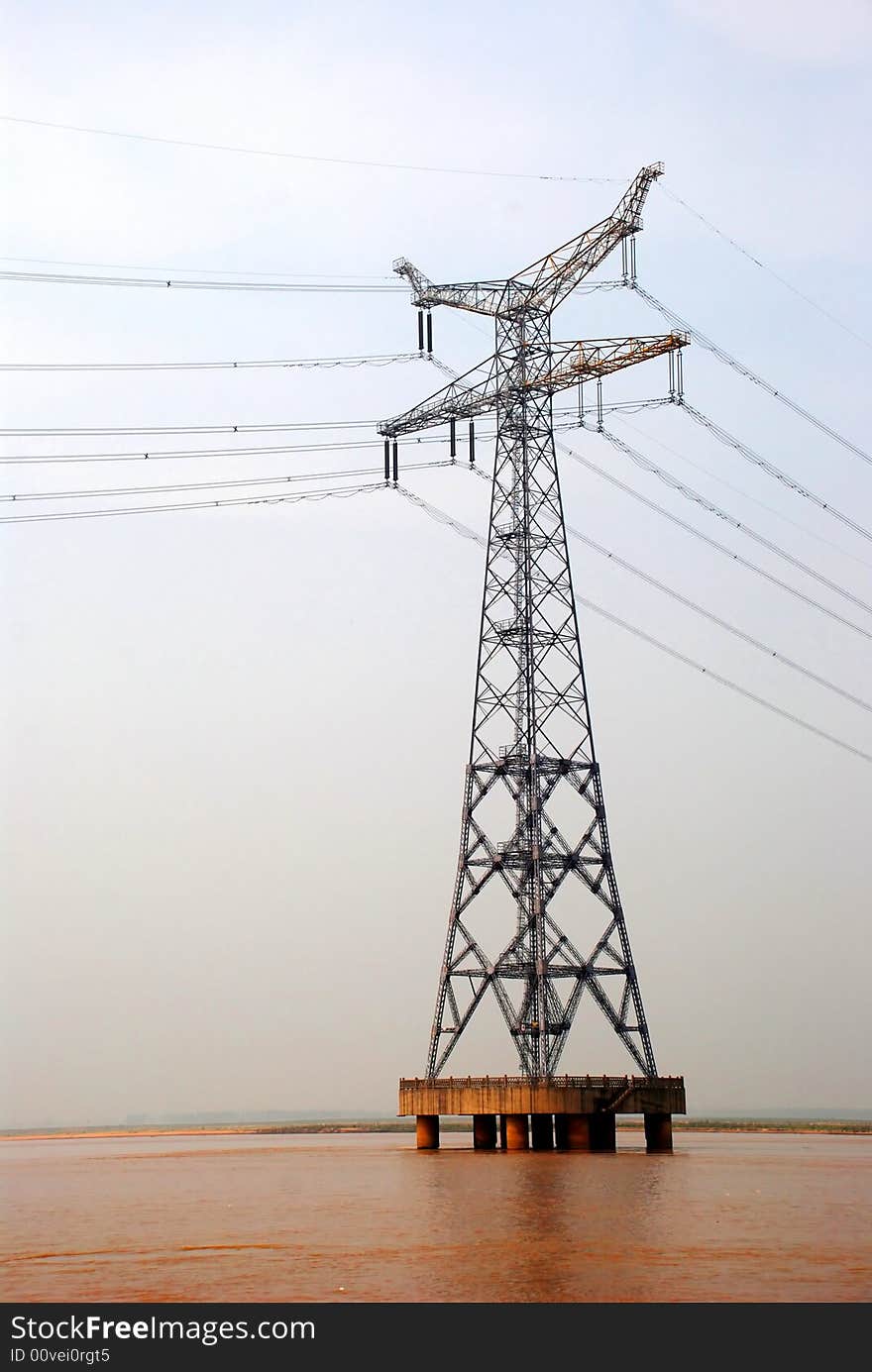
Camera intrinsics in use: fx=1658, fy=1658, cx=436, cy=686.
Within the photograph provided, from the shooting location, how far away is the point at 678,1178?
5744 cm

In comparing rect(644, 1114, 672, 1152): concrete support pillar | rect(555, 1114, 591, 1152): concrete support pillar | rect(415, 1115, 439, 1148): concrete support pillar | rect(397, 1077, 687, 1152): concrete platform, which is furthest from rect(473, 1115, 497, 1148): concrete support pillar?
rect(644, 1114, 672, 1152): concrete support pillar

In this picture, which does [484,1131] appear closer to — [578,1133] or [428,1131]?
[578,1133]

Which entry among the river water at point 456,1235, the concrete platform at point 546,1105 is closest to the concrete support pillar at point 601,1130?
the concrete platform at point 546,1105

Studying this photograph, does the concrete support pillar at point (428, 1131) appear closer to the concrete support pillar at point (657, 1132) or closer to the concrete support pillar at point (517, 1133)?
the concrete support pillar at point (517, 1133)

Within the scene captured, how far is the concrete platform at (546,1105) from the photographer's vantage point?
6856cm

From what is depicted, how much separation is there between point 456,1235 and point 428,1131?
42.5 metres

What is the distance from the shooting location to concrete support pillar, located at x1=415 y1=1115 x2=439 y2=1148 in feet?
257

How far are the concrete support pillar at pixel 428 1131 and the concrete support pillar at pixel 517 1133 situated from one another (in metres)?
7.74

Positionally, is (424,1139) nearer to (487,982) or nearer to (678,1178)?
(487,982)

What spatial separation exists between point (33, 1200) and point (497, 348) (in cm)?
3975

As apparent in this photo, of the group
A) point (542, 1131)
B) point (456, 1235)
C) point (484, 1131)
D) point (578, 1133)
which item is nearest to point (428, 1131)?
point (484, 1131)

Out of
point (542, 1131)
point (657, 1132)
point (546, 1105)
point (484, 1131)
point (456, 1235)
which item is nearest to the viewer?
point (456, 1235)

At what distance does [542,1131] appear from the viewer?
72.0 m
